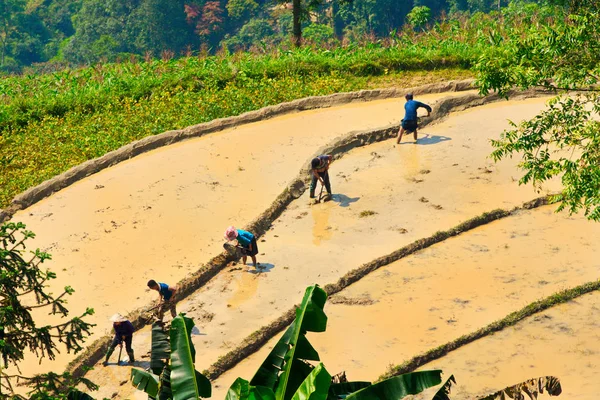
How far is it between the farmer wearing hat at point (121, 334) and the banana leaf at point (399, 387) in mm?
5137

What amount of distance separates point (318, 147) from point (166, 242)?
530 centimetres

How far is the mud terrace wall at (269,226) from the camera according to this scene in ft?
46.3

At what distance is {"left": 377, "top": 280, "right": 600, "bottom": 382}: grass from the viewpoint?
13.5 metres

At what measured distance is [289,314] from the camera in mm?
14969

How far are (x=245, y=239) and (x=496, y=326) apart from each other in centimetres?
432

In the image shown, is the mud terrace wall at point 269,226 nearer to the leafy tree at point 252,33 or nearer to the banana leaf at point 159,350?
the banana leaf at point 159,350

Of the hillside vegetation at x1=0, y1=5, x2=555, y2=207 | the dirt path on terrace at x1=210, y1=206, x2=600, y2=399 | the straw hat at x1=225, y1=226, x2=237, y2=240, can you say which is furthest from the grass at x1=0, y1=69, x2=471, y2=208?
the dirt path on terrace at x1=210, y1=206, x2=600, y2=399

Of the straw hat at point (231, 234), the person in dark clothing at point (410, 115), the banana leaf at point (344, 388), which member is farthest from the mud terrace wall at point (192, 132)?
the banana leaf at point (344, 388)

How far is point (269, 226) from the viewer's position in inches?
715

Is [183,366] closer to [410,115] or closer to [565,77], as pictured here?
[565,77]

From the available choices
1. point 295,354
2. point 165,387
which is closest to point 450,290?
point 295,354

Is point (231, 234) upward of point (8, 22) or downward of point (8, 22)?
upward

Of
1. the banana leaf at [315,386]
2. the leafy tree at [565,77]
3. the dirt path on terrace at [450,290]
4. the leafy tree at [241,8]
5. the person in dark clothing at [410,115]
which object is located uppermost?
the leafy tree at [565,77]

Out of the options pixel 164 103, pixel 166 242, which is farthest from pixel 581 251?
pixel 164 103
